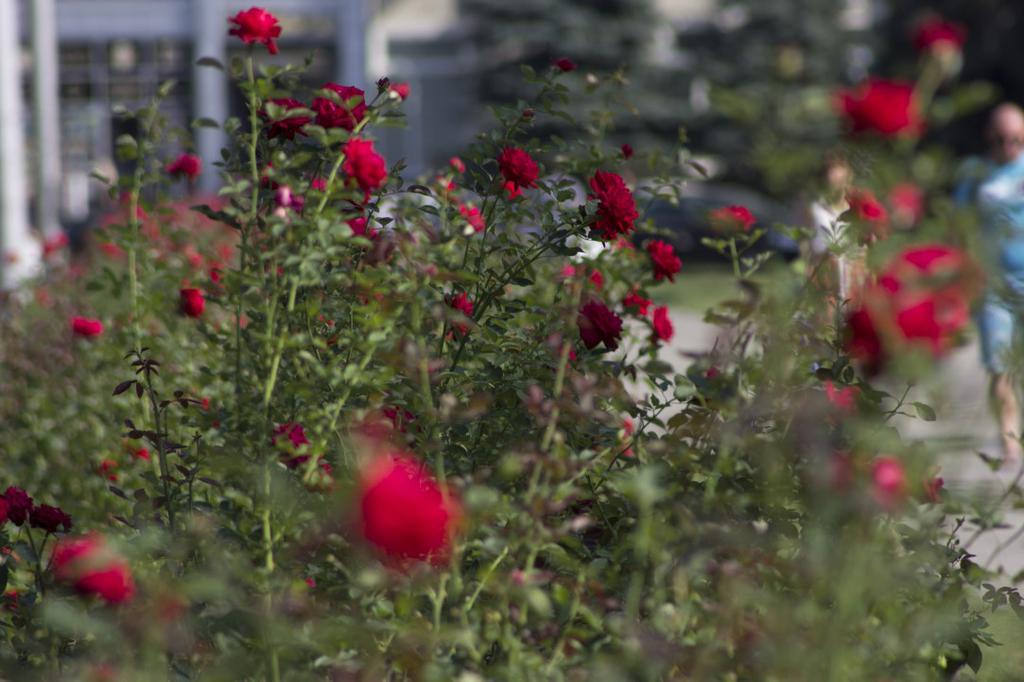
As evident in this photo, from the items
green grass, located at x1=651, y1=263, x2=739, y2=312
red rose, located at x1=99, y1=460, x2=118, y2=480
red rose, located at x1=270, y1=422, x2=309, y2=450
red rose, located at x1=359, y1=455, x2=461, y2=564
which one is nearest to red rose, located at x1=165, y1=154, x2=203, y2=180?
red rose, located at x1=99, y1=460, x2=118, y2=480

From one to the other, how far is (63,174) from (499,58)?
33.3 ft

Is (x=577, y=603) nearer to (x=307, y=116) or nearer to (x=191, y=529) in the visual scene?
(x=191, y=529)

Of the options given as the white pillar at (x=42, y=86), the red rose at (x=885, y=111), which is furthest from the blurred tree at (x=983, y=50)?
the red rose at (x=885, y=111)

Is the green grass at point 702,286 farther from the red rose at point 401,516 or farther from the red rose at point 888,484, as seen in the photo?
the red rose at point 401,516

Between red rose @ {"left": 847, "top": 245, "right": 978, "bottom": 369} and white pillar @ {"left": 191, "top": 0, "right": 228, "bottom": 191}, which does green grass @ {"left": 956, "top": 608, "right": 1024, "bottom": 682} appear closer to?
red rose @ {"left": 847, "top": 245, "right": 978, "bottom": 369}

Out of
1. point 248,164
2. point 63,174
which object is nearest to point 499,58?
point 63,174

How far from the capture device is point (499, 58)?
30.1 metres

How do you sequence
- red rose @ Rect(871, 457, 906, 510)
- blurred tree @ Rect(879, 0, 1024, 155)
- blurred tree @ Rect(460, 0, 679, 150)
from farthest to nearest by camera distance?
blurred tree @ Rect(460, 0, 679, 150) < blurred tree @ Rect(879, 0, 1024, 155) < red rose @ Rect(871, 457, 906, 510)

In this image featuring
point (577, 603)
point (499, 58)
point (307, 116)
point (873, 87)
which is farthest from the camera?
point (499, 58)

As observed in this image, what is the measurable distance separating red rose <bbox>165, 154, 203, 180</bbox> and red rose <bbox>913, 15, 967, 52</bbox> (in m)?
2.52

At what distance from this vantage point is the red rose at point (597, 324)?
2.68 meters

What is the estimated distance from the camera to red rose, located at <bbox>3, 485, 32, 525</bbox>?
2.71 m

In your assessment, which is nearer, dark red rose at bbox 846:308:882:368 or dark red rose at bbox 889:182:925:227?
dark red rose at bbox 846:308:882:368

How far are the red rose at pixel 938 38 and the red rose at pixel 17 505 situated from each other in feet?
6.37
